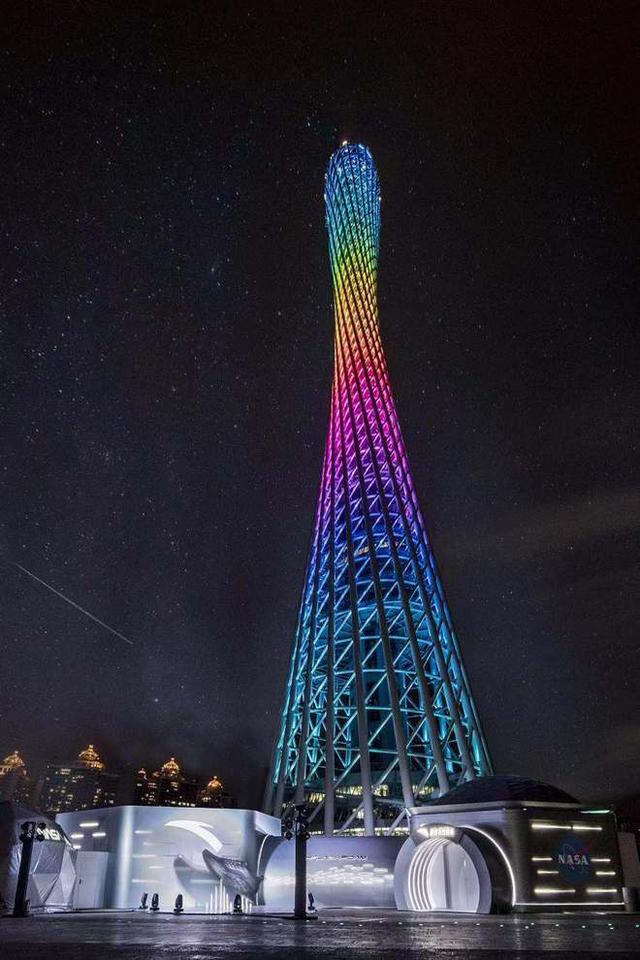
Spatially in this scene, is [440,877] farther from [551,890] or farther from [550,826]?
[550,826]

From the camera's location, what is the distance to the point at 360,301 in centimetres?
4756

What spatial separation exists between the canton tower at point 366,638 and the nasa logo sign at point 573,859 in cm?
752

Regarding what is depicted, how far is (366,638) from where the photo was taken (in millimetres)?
40656

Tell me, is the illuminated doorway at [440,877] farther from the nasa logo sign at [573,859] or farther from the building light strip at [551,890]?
the nasa logo sign at [573,859]

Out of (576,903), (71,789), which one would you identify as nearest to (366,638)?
(576,903)

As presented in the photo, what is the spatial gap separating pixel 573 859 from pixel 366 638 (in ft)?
53.9

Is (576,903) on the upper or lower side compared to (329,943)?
lower

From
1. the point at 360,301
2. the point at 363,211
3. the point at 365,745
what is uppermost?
the point at 363,211

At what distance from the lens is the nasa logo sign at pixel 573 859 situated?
25.9 metres

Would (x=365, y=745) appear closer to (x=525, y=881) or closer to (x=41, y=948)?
(x=525, y=881)

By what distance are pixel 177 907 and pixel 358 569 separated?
21056mm

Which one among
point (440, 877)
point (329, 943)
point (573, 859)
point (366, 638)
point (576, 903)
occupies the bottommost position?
point (576, 903)

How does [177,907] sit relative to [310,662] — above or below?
below

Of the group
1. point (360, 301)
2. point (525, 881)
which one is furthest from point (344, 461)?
point (525, 881)
